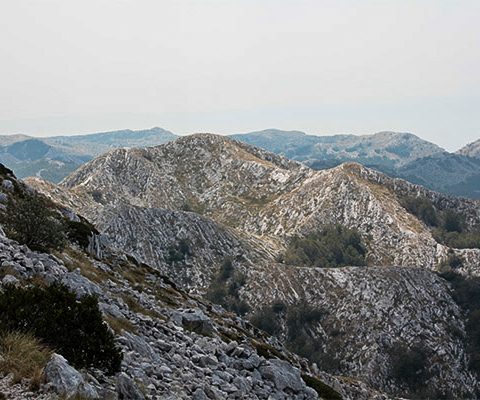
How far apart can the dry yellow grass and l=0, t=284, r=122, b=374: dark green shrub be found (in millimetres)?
835

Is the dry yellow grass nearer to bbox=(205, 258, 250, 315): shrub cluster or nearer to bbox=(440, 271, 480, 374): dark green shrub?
bbox=(440, 271, 480, 374): dark green shrub

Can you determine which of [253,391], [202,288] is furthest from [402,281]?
[253,391]

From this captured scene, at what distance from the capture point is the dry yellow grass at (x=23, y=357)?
10992mm

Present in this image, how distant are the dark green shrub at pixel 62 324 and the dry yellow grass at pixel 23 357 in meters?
0.83

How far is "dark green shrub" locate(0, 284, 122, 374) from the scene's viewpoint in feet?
44.2

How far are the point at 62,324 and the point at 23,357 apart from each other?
2.57 metres

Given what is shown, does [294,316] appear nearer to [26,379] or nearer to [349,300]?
[349,300]

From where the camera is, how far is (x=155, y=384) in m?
15.5

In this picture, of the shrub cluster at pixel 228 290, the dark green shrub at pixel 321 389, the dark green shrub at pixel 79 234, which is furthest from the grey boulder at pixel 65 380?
the shrub cluster at pixel 228 290

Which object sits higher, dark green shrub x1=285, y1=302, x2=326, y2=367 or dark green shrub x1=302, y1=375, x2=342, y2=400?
dark green shrub x1=302, y1=375, x2=342, y2=400

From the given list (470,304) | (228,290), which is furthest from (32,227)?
(470,304)

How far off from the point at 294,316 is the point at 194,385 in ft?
508

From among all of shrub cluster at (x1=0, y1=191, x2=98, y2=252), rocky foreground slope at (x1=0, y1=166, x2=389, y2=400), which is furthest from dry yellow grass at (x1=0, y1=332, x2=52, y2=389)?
shrub cluster at (x1=0, y1=191, x2=98, y2=252)

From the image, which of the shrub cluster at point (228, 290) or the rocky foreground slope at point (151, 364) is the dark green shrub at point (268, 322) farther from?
the rocky foreground slope at point (151, 364)
